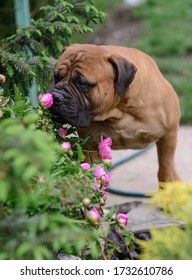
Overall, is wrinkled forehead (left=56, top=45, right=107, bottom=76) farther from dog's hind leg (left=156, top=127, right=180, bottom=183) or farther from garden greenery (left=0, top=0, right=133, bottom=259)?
dog's hind leg (left=156, top=127, right=180, bottom=183)

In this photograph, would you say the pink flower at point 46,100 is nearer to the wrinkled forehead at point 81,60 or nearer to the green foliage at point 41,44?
the green foliage at point 41,44

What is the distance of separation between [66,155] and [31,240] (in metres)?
0.93

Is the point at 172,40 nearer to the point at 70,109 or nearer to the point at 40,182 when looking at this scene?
the point at 70,109

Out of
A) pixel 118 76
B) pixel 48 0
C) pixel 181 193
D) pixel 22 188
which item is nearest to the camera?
pixel 22 188

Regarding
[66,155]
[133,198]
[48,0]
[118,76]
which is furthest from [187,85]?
[66,155]

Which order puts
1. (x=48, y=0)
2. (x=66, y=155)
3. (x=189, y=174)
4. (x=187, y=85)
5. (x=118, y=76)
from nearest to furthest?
(x=66, y=155) → (x=118, y=76) → (x=189, y=174) → (x=48, y=0) → (x=187, y=85)

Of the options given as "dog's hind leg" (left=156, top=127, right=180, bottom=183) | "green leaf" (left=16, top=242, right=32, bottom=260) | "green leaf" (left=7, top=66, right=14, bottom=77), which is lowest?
"dog's hind leg" (left=156, top=127, right=180, bottom=183)

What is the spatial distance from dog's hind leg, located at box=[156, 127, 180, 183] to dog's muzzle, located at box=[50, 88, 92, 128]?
0.75m

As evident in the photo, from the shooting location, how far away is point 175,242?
198cm

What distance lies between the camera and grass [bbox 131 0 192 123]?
6613 millimetres

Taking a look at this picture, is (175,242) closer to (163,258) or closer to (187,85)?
(163,258)

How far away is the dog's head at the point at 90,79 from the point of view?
3510mm

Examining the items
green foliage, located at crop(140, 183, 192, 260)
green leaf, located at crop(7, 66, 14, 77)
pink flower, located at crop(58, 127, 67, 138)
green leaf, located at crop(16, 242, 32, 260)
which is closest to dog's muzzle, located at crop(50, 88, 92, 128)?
pink flower, located at crop(58, 127, 67, 138)

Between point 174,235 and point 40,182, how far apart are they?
0.55 m
